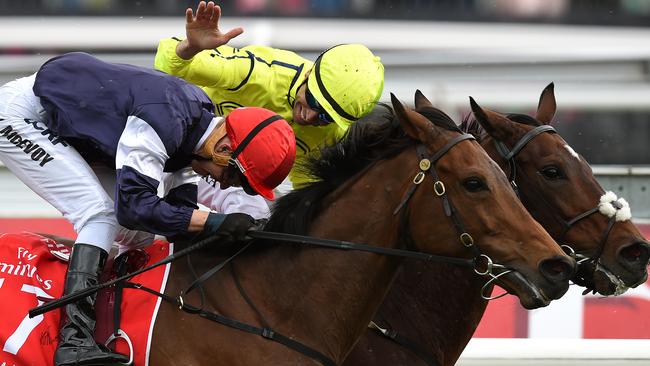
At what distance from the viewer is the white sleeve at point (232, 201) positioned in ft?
14.3

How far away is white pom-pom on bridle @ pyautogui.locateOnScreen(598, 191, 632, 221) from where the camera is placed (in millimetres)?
4203

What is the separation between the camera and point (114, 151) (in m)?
3.47

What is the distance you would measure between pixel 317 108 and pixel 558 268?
1.23 m

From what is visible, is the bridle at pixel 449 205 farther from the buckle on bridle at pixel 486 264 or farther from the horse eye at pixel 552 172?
the horse eye at pixel 552 172

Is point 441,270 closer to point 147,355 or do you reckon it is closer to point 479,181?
point 479,181

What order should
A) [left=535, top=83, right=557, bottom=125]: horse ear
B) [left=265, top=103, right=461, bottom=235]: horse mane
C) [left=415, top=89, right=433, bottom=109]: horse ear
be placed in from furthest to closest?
1. [left=535, top=83, right=557, bottom=125]: horse ear
2. [left=415, top=89, right=433, bottom=109]: horse ear
3. [left=265, top=103, right=461, bottom=235]: horse mane

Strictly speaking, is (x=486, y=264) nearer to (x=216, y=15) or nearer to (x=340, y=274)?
(x=340, y=274)

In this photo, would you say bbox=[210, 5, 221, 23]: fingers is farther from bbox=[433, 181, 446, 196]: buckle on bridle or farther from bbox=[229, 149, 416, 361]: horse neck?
bbox=[433, 181, 446, 196]: buckle on bridle

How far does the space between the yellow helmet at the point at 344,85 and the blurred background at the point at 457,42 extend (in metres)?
2.62

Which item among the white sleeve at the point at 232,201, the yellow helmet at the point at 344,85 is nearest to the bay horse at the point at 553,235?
the yellow helmet at the point at 344,85

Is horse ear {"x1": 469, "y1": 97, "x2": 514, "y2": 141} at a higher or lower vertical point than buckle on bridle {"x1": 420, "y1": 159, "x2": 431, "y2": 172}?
lower

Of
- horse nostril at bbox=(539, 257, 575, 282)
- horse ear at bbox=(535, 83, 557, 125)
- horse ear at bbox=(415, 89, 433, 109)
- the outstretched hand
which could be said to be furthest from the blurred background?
horse nostril at bbox=(539, 257, 575, 282)

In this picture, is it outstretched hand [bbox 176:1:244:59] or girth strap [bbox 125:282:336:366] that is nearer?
girth strap [bbox 125:282:336:366]

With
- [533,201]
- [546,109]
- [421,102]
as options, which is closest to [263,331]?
[421,102]
